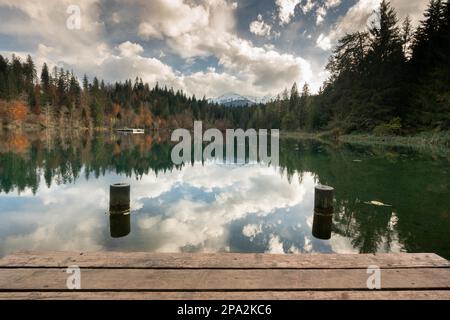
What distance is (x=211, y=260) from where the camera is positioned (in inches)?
108

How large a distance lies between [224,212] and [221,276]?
485 centimetres

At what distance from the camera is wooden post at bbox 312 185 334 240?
5398 millimetres

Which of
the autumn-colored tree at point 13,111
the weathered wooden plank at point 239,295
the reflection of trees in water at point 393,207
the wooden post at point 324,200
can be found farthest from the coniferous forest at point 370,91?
the weathered wooden plank at point 239,295

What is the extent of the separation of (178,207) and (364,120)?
3611 centimetres

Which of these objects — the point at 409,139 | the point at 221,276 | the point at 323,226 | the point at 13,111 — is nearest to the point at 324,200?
the point at 323,226

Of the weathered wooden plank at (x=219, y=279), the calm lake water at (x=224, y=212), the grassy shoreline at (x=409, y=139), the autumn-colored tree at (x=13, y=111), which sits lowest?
the calm lake water at (x=224, y=212)

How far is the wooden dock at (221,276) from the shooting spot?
2.12 metres

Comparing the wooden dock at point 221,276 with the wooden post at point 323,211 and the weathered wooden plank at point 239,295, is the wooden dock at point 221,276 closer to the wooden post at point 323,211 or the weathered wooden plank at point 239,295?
the weathered wooden plank at point 239,295

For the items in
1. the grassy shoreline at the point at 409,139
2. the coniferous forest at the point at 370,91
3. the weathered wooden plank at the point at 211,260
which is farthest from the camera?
the coniferous forest at the point at 370,91

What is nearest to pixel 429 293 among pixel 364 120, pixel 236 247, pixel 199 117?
pixel 236 247

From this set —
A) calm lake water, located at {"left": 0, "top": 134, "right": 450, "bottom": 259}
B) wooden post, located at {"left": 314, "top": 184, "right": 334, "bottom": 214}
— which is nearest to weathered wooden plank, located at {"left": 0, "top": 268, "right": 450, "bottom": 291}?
calm lake water, located at {"left": 0, "top": 134, "right": 450, "bottom": 259}

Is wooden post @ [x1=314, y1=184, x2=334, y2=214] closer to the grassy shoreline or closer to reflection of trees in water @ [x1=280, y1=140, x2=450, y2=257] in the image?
reflection of trees in water @ [x1=280, y1=140, x2=450, y2=257]

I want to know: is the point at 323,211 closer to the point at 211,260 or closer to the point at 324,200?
the point at 324,200

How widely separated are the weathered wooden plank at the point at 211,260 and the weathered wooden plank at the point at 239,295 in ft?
1.52
